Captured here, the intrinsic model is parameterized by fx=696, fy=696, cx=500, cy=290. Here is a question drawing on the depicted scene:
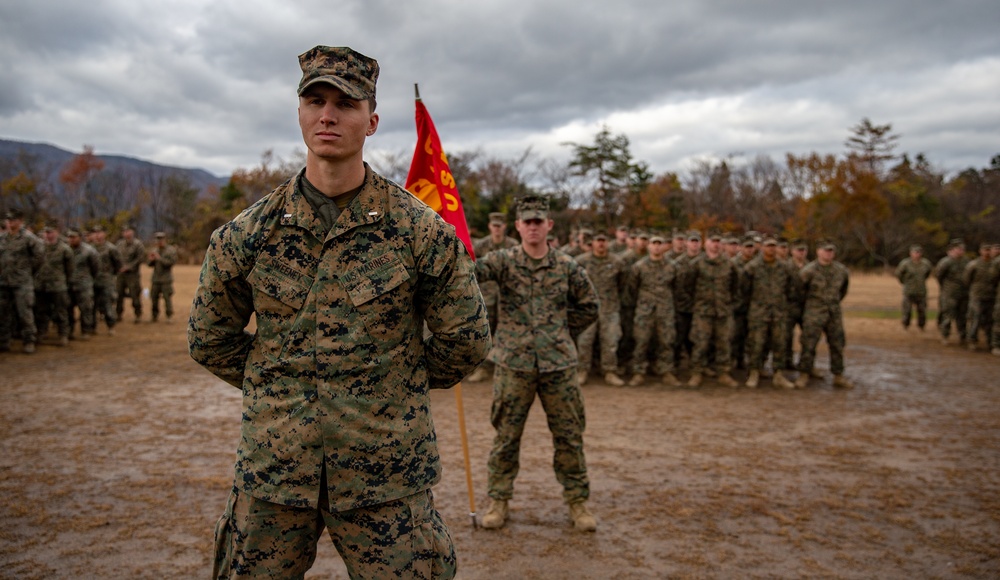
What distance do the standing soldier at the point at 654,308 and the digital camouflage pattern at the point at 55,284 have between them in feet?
33.9

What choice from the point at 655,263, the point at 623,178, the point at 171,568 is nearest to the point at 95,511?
the point at 171,568

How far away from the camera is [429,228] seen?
2494mm

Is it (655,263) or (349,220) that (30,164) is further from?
(349,220)

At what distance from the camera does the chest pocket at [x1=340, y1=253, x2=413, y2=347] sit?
2385 mm

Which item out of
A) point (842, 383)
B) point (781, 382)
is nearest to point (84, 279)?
point (781, 382)

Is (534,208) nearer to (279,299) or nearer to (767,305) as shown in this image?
(279,299)

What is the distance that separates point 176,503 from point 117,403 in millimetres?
4225

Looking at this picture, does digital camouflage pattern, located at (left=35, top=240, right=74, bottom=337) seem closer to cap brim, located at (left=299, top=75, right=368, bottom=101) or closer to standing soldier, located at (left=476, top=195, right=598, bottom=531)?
standing soldier, located at (left=476, top=195, right=598, bottom=531)

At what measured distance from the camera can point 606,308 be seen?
11.0 metres

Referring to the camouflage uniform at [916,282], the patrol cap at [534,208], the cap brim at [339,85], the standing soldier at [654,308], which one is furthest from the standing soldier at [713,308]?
the cap brim at [339,85]

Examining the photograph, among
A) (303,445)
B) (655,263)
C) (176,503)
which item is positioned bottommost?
(176,503)

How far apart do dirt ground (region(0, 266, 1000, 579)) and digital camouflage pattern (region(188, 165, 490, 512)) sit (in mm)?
2290

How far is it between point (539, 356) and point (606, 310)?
6293 mm

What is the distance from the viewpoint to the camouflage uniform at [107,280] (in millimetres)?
14523
